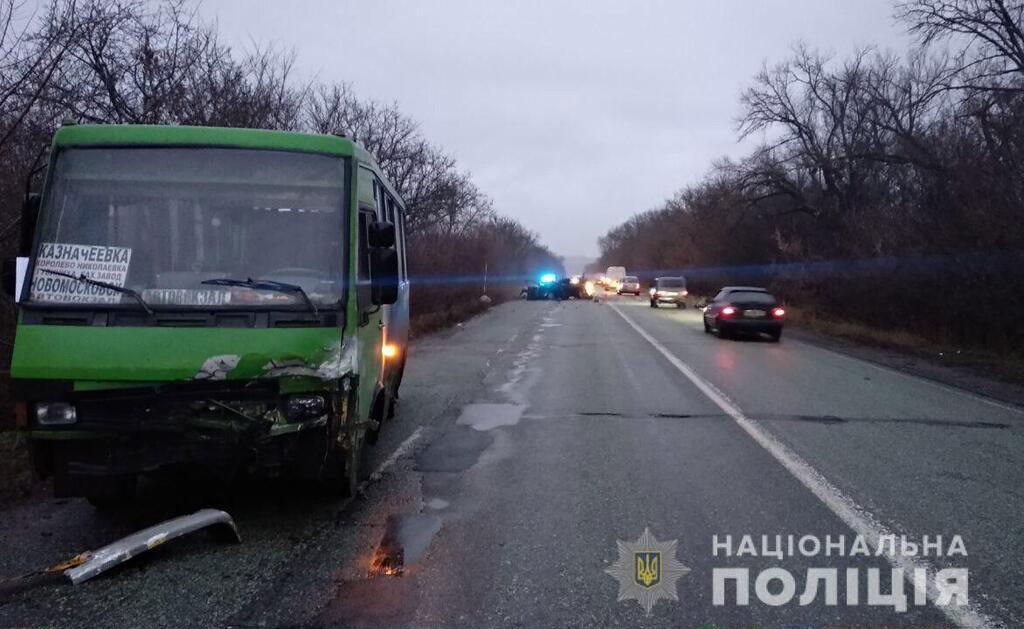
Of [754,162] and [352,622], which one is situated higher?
[754,162]

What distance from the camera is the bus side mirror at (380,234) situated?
18.1 feet

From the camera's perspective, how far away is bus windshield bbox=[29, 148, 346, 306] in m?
4.97

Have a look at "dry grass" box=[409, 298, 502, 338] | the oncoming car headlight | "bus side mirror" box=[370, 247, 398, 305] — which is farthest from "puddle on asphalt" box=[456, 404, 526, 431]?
"dry grass" box=[409, 298, 502, 338]

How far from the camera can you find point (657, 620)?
3.84 metres

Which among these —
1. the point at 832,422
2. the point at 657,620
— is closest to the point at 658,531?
the point at 657,620

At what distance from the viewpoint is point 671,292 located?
43.1 m

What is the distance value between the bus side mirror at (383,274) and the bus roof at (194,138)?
0.77 meters

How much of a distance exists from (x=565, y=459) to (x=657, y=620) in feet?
11.1

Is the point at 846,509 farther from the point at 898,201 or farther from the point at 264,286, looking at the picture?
the point at 898,201

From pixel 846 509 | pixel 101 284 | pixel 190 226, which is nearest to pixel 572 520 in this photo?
pixel 846 509

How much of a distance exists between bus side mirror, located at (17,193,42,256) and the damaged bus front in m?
0.01

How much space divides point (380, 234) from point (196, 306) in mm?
1383

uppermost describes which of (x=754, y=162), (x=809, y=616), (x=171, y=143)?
(x=754, y=162)

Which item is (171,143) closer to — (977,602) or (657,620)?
(657,620)
